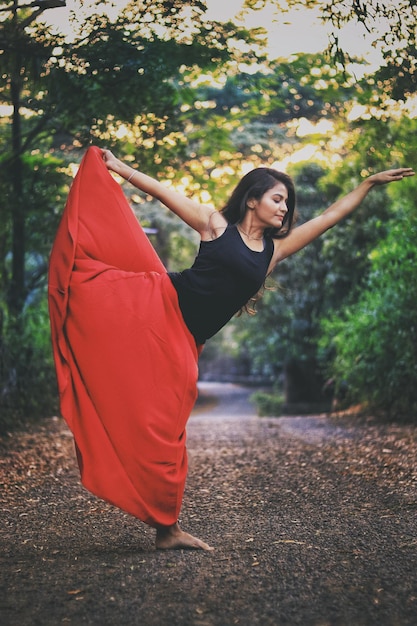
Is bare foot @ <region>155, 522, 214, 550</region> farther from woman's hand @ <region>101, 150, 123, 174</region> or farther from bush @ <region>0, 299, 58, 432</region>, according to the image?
bush @ <region>0, 299, 58, 432</region>

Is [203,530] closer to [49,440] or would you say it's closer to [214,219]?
[214,219]

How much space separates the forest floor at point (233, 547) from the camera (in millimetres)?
2416

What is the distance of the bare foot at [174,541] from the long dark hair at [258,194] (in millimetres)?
1526

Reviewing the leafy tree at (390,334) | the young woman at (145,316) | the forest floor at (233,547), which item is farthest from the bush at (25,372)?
the young woman at (145,316)

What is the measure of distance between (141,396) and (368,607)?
1.32m

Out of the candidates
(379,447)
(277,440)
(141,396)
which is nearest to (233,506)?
(141,396)

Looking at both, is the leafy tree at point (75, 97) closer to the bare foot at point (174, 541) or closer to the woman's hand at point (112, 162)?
the woman's hand at point (112, 162)

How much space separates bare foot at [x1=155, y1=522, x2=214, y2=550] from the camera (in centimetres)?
317

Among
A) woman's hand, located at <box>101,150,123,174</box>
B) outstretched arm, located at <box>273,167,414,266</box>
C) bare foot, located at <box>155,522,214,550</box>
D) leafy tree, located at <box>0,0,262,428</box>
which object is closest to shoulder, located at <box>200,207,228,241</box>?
outstretched arm, located at <box>273,167,414,266</box>

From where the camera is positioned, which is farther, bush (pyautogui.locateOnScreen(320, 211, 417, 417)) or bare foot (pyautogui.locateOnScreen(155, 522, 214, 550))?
bush (pyautogui.locateOnScreen(320, 211, 417, 417))

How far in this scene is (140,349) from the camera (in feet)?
10.6

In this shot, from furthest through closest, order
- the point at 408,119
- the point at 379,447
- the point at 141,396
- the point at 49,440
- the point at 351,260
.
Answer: the point at 351,260 < the point at 49,440 < the point at 379,447 < the point at 408,119 < the point at 141,396

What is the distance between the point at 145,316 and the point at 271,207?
834mm

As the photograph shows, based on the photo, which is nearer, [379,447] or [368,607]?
[368,607]
